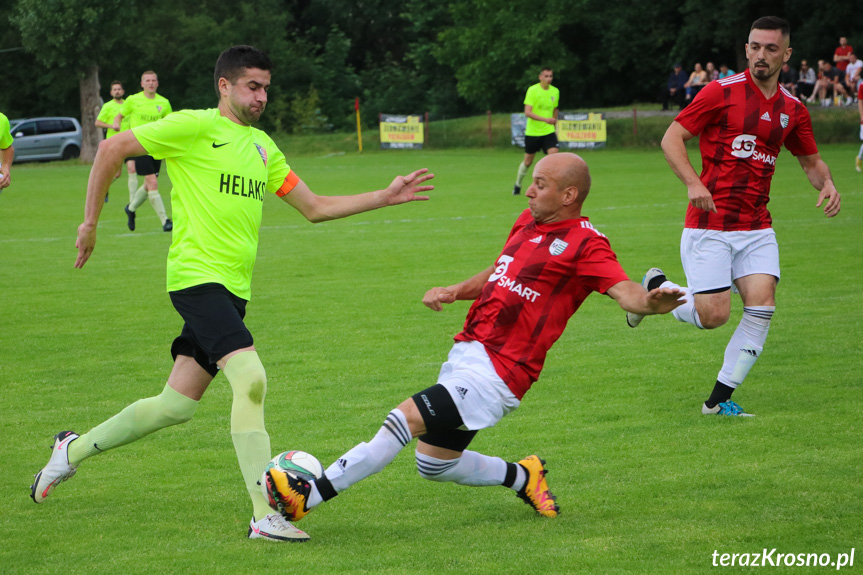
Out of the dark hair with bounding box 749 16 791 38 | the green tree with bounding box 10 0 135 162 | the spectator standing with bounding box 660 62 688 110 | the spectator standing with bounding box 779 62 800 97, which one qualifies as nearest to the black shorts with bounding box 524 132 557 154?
the dark hair with bounding box 749 16 791 38

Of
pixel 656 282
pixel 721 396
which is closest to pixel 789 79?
pixel 721 396

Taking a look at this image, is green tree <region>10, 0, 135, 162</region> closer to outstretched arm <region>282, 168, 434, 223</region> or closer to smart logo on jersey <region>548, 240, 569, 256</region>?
outstretched arm <region>282, 168, 434, 223</region>

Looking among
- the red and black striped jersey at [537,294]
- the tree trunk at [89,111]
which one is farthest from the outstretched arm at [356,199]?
the tree trunk at [89,111]

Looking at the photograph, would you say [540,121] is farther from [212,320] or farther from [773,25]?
[212,320]

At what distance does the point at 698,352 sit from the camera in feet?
27.8

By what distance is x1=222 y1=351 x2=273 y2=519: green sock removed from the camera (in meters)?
4.60

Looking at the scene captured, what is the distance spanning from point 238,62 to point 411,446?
8.88 feet

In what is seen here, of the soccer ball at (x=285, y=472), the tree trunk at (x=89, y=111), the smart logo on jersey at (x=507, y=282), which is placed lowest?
the tree trunk at (x=89, y=111)

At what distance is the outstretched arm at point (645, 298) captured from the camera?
13.1 ft

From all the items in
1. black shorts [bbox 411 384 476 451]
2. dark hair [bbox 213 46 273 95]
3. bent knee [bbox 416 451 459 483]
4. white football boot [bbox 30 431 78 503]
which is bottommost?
white football boot [bbox 30 431 78 503]

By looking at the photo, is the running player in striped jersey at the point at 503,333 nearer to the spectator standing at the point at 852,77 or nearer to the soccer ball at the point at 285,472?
the soccer ball at the point at 285,472

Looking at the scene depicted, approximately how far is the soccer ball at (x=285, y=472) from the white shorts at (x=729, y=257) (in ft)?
10.5

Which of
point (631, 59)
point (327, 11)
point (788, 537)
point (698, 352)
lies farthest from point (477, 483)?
point (327, 11)

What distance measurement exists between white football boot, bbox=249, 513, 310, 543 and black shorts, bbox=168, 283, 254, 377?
30.2 inches
